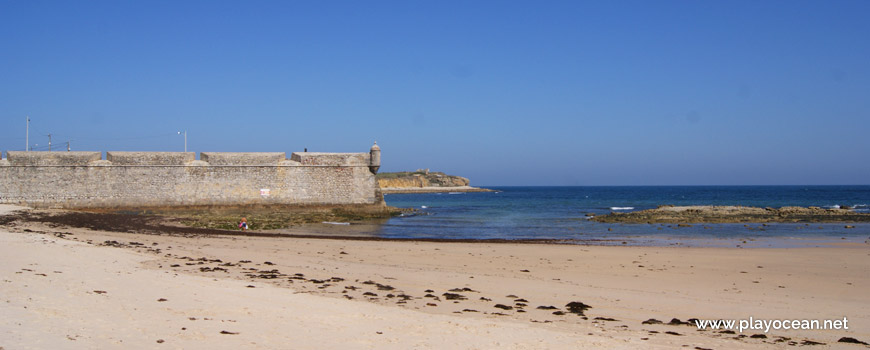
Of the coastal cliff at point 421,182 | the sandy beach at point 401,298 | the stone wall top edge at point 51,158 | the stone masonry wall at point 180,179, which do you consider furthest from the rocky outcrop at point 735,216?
the coastal cliff at point 421,182

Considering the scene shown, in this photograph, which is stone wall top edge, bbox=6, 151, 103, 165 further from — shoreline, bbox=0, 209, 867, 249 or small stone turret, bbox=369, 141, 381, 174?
small stone turret, bbox=369, 141, 381, 174

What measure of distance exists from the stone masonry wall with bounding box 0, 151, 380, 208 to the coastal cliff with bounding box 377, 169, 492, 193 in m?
75.7

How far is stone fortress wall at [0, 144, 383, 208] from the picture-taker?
26922 millimetres

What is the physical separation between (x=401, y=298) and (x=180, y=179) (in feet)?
78.1

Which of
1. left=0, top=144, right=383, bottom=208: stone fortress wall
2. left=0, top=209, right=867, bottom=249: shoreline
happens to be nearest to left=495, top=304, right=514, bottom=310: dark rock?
left=0, top=209, right=867, bottom=249: shoreline

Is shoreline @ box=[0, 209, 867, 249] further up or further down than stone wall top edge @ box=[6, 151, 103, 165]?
further down

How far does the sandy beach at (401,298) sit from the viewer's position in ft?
17.3

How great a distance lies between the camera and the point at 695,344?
554 cm

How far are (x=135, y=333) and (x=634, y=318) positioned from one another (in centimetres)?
523

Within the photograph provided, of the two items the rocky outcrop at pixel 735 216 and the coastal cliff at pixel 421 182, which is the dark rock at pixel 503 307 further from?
the coastal cliff at pixel 421 182

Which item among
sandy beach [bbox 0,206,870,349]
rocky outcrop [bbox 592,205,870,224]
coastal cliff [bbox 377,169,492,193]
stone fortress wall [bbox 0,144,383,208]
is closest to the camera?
sandy beach [bbox 0,206,870,349]

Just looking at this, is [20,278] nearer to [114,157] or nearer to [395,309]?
[395,309]

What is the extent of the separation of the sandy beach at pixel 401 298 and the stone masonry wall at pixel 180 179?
52.0ft

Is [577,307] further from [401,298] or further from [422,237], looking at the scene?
[422,237]
